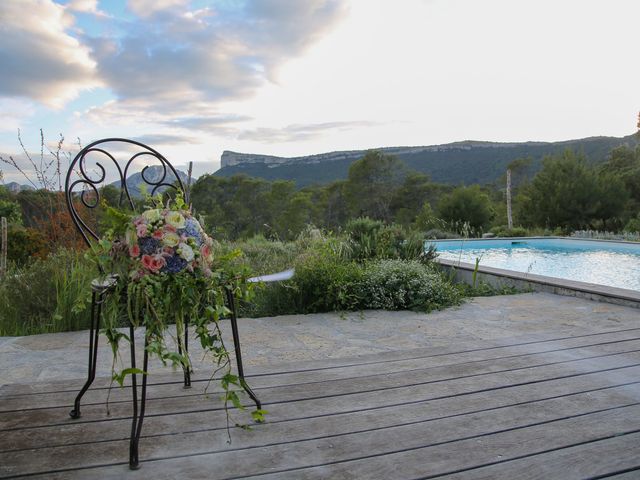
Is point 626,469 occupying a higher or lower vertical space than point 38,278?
lower

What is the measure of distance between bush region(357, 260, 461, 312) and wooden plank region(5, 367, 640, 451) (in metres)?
1.93

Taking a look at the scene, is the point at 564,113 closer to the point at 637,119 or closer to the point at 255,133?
the point at 637,119

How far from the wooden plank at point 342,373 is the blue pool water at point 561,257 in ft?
13.8

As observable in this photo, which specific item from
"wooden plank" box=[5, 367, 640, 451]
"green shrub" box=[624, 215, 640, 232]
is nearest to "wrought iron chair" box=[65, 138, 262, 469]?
"wooden plank" box=[5, 367, 640, 451]

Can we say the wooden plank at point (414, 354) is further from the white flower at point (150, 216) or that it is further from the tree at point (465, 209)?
the tree at point (465, 209)

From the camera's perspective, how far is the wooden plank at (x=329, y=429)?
137cm

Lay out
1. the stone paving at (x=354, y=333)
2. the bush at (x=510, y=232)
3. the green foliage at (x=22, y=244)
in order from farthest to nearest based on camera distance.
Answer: the bush at (x=510, y=232) → the green foliage at (x=22, y=244) → the stone paving at (x=354, y=333)

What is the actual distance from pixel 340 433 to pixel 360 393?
357mm

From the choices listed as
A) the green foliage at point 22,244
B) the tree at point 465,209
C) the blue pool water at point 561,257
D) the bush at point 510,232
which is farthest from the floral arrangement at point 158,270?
the tree at point 465,209

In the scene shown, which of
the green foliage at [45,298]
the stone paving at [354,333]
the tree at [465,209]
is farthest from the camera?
the tree at [465,209]

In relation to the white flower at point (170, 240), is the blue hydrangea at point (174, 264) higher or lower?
lower

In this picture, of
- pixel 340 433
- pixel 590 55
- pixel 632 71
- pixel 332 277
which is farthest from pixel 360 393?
pixel 632 71

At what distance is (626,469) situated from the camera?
1321 mm

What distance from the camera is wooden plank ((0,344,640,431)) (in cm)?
166
